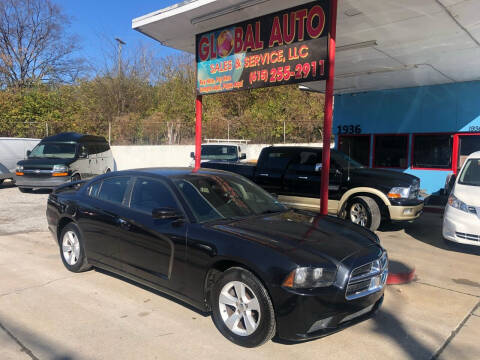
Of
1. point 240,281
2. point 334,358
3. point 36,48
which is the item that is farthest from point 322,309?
point 36,48

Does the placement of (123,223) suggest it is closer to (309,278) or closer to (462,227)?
(309,278)

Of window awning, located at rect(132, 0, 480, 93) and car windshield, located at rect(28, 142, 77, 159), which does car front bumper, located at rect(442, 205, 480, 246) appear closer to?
window awning, located at rect(132, 0, 480, 93)

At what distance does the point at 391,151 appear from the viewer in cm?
1307

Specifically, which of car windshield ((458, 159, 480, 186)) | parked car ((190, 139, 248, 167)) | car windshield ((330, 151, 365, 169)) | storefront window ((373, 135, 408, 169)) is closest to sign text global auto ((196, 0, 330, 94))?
car windshield ((330, 151, 365, 169))

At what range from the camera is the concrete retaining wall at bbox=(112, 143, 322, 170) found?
2064 centimetres

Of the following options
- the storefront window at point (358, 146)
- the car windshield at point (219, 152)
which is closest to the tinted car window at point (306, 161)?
the storefront window at point (358, 146)

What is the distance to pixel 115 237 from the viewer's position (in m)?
4.57

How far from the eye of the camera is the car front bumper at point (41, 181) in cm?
1252

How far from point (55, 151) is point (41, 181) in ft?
5.05

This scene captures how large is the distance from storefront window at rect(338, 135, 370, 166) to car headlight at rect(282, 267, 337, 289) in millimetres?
11203

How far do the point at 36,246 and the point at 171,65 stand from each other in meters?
29.7

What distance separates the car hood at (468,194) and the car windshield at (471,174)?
0.21 m

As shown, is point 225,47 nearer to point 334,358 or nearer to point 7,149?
point 334,358

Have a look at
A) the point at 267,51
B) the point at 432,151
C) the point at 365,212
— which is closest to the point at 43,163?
the point at 267,51
